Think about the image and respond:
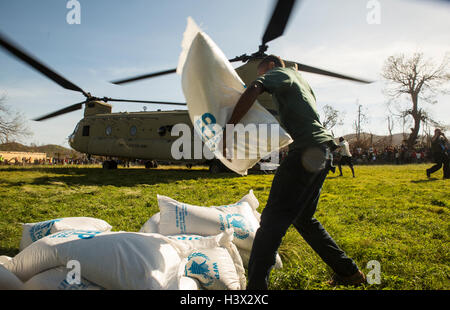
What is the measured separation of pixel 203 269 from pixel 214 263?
0.09 meters

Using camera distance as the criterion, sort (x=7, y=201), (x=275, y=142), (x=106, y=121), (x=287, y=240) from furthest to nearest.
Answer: (x=106, y=121) → (x=7, y=201) → (x=287, y=240) → (x=275, y=142)

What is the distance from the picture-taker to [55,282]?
1.57 meters

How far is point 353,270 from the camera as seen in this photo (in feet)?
6.72

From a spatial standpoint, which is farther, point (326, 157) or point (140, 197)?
point (140, 197)

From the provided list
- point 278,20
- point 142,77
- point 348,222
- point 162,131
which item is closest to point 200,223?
point 278,20

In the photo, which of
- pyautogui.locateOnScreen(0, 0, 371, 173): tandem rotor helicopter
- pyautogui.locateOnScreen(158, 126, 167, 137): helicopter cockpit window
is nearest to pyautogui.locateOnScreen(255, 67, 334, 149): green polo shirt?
pyautogui.locateOnScreen(0, 0, 371, 173): tandem rotor helicopter

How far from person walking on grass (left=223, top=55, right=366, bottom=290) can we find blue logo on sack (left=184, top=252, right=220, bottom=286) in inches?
10.1

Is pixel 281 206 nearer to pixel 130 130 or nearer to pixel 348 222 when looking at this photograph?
pixel 348 222

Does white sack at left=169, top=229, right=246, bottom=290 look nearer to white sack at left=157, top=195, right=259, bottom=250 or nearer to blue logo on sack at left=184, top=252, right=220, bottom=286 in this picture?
blue logo on sack at left=184, top=252, right=220, bottom=286

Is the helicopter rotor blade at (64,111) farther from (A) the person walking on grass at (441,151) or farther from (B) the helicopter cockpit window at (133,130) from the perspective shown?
(A) the person walking on grass at (441,151)
